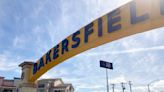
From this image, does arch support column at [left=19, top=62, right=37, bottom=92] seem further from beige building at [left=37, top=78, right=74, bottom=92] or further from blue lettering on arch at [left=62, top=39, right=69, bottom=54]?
beige building at [left=37, top=78, right=74, bottom=92]

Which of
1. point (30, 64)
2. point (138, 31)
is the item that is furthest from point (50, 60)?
point (138, 31)

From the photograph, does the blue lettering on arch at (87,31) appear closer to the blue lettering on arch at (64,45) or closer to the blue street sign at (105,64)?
the blue lettering on arch at (64,45)

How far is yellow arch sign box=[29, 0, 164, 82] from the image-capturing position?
7375 mm

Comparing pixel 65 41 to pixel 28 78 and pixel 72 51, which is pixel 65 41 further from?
pixel 28 78

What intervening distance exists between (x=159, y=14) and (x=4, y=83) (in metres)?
47.1

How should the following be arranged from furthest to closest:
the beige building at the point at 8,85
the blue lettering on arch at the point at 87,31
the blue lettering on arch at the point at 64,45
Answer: the beige building at the point at 8,85 < the blue lettering on arch at the point at 64,45 < the blue lettering on arch at the point at 87,31

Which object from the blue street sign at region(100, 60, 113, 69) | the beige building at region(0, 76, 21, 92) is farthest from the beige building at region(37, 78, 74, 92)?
the blue street sign at region(100, 60, 113, 69)

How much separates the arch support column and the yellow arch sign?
3.44 m

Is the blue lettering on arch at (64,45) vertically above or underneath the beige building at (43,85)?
above

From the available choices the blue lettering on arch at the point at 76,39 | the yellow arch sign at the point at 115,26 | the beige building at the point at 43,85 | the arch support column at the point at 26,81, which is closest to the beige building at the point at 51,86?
the beige building at the point at 43,85

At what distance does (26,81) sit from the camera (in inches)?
607

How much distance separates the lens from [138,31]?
8.02m

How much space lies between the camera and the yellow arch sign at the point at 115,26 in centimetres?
738

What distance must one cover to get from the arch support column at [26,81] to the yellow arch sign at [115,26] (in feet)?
11.3
